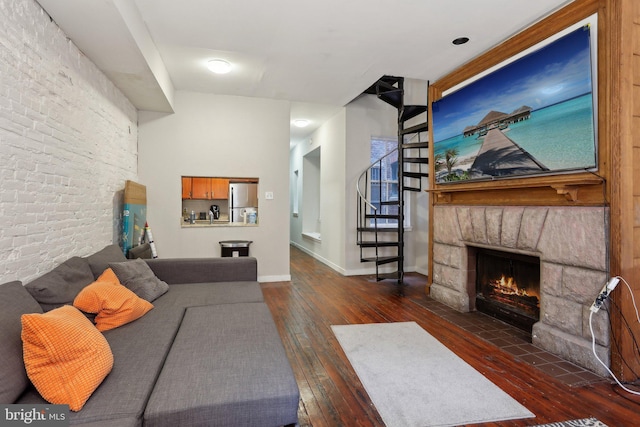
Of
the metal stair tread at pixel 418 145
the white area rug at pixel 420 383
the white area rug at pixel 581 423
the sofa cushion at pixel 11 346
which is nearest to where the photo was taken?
the sofa cushion at pixel 11 346

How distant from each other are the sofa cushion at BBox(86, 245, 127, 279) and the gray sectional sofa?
1 cm

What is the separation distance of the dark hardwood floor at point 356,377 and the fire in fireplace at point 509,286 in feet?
0.82

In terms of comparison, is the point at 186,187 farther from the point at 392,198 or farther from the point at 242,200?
the point at 392,198

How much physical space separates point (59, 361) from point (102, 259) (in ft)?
4.90

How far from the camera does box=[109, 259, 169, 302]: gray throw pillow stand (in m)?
2.45

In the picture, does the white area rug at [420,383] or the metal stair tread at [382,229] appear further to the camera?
the metal stair tread at [382,229]

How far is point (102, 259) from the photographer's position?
2.57 metres

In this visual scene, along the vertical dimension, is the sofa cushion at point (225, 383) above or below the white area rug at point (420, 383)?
above

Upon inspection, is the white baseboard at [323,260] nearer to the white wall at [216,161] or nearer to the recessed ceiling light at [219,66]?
the white wall at [216,161]

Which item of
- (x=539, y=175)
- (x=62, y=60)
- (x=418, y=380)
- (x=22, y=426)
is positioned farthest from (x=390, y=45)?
(x=22, y=426)

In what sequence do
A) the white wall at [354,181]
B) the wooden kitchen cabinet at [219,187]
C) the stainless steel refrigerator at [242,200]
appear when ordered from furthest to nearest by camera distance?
the white wall at [354,181] < the stainless steel refrigerator at [242,200] < the wooden kitchen cabinet at [219,187]

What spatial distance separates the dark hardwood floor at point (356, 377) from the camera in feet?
6.11

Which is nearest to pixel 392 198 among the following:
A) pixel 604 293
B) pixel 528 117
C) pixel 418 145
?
pixel 418 145

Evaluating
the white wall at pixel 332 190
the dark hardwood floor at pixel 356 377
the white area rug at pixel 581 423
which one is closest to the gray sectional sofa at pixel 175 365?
the dark hardwood floor at pixel 356 377
